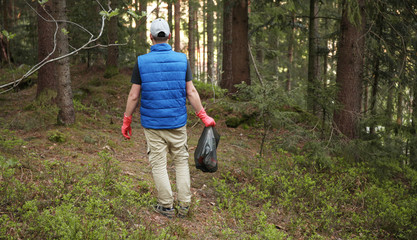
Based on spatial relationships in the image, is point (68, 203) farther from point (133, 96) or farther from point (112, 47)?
point (112, 47)

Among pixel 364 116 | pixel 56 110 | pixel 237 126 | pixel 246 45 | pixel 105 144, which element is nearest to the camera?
pixel 105 144

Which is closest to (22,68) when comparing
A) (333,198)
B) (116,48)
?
(116,48)

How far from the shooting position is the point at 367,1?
7531mm

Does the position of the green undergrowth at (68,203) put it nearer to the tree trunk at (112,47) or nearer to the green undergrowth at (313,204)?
the green undergrowth at (313,204)

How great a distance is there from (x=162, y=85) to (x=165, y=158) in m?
0.91

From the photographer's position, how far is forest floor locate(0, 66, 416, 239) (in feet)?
11.7

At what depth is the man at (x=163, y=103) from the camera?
3.93 metres

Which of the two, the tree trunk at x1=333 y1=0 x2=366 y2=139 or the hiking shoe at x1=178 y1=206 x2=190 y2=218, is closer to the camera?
the hiking shoe at x1=178 y1=206 x2=190 y2=218

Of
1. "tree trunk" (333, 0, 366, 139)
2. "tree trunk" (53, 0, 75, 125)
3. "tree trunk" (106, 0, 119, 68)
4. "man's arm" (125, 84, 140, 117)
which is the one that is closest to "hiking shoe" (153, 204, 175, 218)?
"man's arm" (125, 84, 140, 117)

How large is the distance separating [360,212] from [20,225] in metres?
5.18

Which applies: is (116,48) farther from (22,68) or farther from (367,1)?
(367,1)

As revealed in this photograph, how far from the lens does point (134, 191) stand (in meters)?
4.43

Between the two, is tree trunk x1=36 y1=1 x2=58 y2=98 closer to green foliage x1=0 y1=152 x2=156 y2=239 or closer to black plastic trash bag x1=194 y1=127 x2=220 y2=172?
green foliage x1=0 y1=152 x2=156 y2=239

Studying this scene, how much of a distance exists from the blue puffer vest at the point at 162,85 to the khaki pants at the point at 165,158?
0.44 feet
